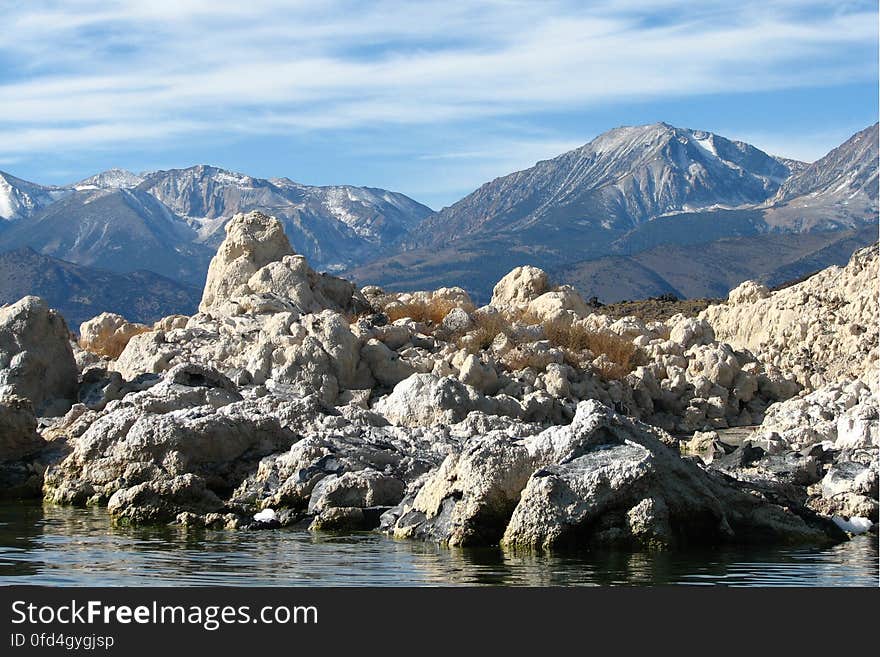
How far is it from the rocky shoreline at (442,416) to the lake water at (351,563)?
67 cm

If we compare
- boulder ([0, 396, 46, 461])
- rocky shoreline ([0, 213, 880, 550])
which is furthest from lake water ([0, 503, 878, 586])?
boulder ([0, 396, 46, 461])

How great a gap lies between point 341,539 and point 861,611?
7200 millimetres

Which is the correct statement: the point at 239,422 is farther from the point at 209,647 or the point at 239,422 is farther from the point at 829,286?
the point at 829,286

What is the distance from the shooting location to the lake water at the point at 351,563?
45.3 ft

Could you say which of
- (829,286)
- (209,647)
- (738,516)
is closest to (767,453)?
(738,516)

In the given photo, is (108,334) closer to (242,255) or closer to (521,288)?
(242,255)

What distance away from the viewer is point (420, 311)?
4066cm

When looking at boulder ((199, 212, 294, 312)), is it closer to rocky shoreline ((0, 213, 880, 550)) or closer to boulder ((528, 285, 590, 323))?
rocky shoreline ((0, 213, 880, 550))

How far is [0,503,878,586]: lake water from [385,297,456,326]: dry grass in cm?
2253

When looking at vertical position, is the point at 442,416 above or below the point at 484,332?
below

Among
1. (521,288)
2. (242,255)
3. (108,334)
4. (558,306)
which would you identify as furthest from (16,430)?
(521,288)

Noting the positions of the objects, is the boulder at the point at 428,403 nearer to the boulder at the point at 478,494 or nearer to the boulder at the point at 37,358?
the boulder at the point at 37,358

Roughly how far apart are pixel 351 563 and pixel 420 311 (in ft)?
84.6

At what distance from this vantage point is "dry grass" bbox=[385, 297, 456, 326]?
1578 inches
